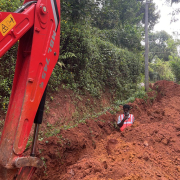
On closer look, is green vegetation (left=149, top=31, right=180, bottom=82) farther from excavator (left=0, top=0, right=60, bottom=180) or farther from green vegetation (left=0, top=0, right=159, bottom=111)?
excavator (left=0, top=0, right=60, bottom=180)

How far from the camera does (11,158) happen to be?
66.7 inches

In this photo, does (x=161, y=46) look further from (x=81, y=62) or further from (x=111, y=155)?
(x=111, y=155)

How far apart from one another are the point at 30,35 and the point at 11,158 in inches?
52.6

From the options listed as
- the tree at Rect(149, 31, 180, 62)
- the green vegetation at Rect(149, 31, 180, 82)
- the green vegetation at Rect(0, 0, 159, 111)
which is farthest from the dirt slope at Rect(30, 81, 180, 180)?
the tree at Rect(149, 31, 180, 62)

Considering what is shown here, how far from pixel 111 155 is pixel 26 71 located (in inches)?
91.0

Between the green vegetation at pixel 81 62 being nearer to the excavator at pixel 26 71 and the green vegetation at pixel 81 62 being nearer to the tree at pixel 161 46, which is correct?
the excavator at pixel 26 71

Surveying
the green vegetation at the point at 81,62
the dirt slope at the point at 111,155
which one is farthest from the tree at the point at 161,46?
the dirt slope at the point at 111,155

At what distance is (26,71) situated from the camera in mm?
1973

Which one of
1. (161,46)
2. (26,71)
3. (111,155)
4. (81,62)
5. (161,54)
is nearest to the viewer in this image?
(26,71)

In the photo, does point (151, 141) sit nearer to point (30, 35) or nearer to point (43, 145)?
point (43, 145)

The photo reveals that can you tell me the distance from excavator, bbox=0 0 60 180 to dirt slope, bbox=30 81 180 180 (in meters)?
1.12

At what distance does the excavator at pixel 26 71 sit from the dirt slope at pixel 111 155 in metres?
1.12

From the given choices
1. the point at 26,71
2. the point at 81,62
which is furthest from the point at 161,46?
the point at 26,71

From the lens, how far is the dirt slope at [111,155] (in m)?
2.63
